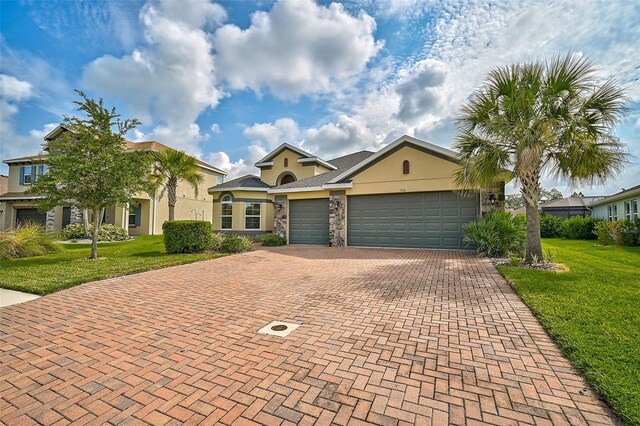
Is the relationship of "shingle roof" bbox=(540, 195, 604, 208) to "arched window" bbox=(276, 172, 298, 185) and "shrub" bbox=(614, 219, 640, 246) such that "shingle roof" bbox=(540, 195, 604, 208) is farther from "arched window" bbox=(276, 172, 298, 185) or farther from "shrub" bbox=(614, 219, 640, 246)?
"arched window" bbox=(276, 172, 298, 185)

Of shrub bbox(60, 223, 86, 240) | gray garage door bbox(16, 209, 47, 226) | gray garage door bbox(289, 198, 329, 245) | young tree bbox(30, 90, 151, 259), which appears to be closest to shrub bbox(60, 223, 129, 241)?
shrub bbox(60, 223, 86, 240)

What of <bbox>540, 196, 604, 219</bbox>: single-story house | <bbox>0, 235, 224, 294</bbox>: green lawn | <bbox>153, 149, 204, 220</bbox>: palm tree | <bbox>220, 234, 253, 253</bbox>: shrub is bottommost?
<bbox>0, 235, 224, 294</bbox>: green lawn

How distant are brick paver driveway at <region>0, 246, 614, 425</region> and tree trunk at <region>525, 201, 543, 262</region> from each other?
337 cm

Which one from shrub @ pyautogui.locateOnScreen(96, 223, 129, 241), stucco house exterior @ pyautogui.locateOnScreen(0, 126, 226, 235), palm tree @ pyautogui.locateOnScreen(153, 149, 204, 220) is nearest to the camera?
palm tree @ pyautogui.locateOnScreen(153, 149, 204, 220)

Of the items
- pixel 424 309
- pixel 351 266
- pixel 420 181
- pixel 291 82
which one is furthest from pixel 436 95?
pixel 424 309

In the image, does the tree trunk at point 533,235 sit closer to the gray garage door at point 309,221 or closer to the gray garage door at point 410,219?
the gray garage door at point 410,219

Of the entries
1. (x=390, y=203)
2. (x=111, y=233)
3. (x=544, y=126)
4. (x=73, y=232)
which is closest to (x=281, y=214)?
(x=390, y=203)

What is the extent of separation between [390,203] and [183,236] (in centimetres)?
935

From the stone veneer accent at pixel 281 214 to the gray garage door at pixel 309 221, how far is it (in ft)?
0.98

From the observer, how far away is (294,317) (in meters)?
4.66

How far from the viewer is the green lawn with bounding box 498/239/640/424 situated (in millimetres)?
2654

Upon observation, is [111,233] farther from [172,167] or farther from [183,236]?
[183,236]

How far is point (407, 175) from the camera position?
45.0ft

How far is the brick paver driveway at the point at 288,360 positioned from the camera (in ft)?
8.01
